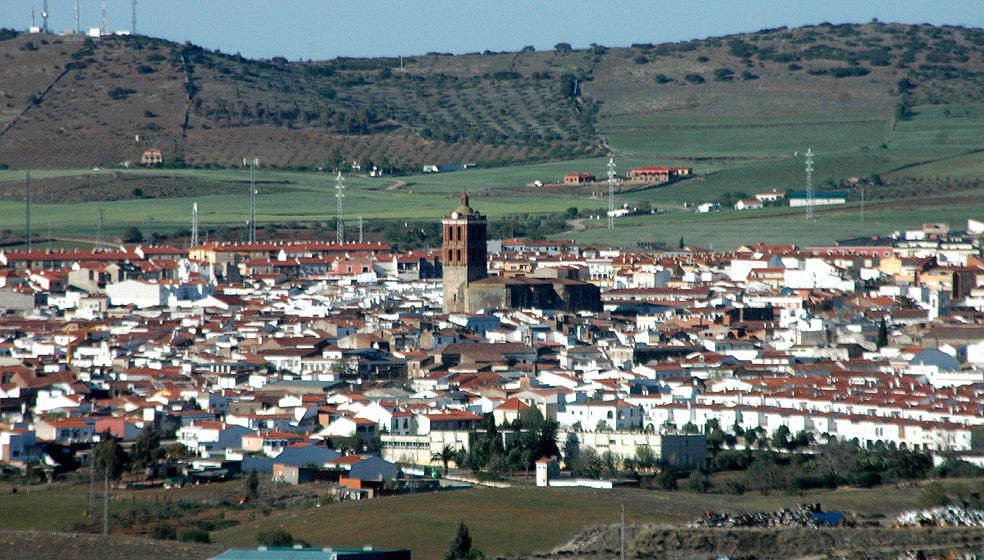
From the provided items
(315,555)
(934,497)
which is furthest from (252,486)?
(315,555)

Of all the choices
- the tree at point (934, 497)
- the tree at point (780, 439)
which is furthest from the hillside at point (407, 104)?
the tree at point (934, 497)

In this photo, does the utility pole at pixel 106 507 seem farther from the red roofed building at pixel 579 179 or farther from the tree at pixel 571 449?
the red roofed building at pixel 579 179

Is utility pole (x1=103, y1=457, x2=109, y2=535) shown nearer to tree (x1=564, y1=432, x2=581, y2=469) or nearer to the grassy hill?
tree (x1=564, y1=432, x2=581, y2=469)

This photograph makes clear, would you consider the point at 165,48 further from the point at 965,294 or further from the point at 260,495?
the point at 260,495

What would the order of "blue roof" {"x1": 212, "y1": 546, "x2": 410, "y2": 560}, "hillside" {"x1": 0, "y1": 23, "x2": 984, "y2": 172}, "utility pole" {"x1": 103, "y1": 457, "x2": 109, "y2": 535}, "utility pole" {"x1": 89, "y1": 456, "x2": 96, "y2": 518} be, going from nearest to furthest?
"blue roof" {"x1": 212, "y1": 546, "x2": 410, "y2": 560} → "utility pole" {"x1": 103, "y1": 457, "x2": 109, "y2": 535} → "utility pole" {"x1": 89, "y1": 456, "x2": 96, "y2": 518} → "hillside" {"x1": 0, "y1": 23, "x2": 984, "y2": 172}

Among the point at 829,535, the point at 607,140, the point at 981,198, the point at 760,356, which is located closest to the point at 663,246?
the point at 981,198

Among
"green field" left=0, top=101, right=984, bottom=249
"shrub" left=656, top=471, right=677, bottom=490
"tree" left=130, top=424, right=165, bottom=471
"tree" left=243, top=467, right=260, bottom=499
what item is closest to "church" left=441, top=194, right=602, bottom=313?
"tree" left=130, top=424, right=165, bottom=471
